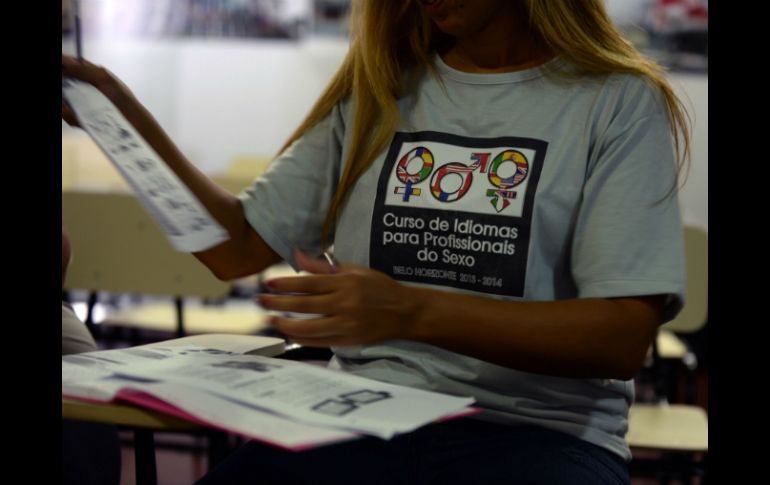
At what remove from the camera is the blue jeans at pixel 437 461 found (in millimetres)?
939

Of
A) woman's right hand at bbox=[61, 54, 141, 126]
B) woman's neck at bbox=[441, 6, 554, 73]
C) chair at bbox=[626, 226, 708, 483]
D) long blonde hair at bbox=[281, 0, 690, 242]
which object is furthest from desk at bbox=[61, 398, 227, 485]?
chair at bbox=[626, 226, 708, 483]

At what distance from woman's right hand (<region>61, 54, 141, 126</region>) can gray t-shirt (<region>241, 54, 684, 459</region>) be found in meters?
0.31

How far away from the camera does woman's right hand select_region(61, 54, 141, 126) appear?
0.98 meters

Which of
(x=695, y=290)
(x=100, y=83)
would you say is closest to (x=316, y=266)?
(x=100, y=83)

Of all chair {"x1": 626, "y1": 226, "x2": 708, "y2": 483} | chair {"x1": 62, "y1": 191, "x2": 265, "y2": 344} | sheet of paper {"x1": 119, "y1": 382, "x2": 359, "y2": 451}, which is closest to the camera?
sheet of paper {"x1": 119, "y1": 382, "x2": 359, "y2": 451}

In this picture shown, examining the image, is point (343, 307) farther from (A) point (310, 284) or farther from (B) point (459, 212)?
(B) point (459, 212)

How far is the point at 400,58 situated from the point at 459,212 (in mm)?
297

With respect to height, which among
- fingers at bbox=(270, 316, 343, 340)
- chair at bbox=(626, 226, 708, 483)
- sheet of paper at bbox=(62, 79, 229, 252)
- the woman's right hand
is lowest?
chair at bbox=(626, 226, 708, 483)

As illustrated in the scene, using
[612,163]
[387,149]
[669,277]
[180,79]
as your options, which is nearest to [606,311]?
[669,277]

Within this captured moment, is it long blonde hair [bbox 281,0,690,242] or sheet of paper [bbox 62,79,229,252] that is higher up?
long blonde hair [bbox 281,0,690,242]

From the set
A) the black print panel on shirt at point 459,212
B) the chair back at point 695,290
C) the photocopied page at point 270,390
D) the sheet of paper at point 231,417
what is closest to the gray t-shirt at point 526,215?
the black print panel on shirt at point 459,212

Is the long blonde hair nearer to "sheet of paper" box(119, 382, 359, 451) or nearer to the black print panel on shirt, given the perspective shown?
the black print panel on shirt
